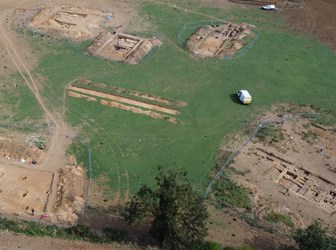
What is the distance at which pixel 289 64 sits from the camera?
5100 cm

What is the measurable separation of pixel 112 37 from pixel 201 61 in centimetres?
1119

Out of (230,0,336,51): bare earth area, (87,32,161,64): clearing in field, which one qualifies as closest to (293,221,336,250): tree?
(87,32,161,64): clearing in field

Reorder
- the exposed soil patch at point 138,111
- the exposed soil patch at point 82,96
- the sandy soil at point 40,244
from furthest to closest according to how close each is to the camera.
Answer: the exposed soil patch at point 82,96
the exposed soil patch at point 138,111
the sandy soil at point 40,244

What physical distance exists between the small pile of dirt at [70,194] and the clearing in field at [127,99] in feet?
29.7

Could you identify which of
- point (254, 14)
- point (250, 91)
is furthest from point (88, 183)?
point (254, 14)

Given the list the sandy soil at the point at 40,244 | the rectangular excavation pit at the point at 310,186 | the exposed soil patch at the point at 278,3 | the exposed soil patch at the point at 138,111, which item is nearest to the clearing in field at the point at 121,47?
the exposed soil patch at the point at 138,111

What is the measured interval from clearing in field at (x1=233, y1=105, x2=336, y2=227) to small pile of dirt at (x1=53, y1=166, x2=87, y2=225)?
40.0 feet

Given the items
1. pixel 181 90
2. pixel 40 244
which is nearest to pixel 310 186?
pixel 181 90

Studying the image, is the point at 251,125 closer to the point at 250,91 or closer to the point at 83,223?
the point at 250,91

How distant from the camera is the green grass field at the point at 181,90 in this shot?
3881 centimetres

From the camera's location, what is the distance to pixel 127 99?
148ft

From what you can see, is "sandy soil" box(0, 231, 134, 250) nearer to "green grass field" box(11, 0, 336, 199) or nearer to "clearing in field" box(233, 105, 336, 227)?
"green grass field" box(11, 0, 336, 199)

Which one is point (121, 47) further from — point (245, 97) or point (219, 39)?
point (245, 97)

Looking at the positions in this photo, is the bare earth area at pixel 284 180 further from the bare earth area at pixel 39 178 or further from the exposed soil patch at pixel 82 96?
the exposed soil patch at pixel 82 96
